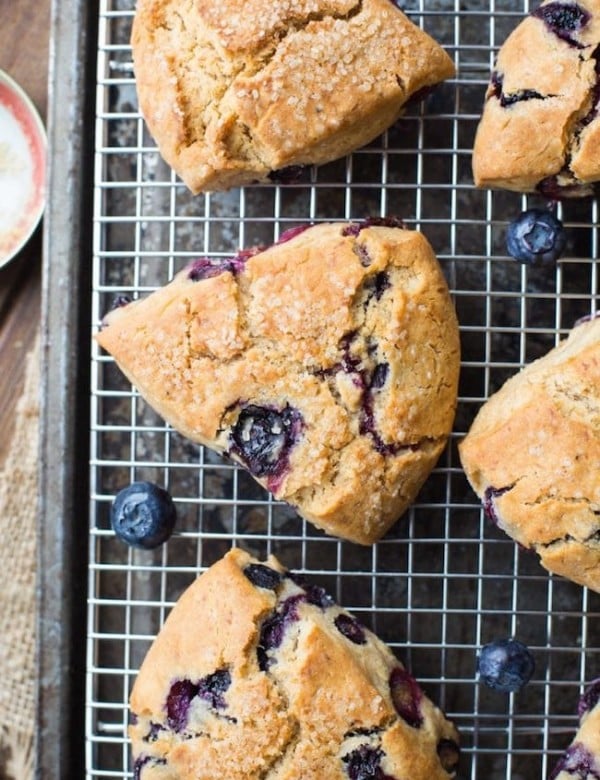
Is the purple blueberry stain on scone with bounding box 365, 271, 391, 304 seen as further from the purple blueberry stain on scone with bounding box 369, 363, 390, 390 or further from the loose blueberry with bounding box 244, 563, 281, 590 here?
the loose blueberry with bounding box 244, 563, 281, 590

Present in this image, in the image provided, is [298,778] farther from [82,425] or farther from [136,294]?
[136,294]

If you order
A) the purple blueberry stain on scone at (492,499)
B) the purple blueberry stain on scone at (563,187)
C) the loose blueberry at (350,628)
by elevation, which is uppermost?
the purple blueberry stain on scone at (563,187)

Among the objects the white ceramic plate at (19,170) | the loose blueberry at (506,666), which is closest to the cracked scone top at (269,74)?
the white ceramic plate at (19,170)

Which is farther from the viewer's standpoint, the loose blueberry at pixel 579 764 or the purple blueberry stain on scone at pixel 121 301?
the purple blueberry stain on scone at pixel 121 301

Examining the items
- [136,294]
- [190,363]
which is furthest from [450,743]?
[136,294]

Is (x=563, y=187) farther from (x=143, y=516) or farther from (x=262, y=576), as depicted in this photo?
(x=143, y=516)

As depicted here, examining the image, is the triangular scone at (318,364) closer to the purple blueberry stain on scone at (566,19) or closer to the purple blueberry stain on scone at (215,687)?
the purple blueberry stain on scone at (215,687)
